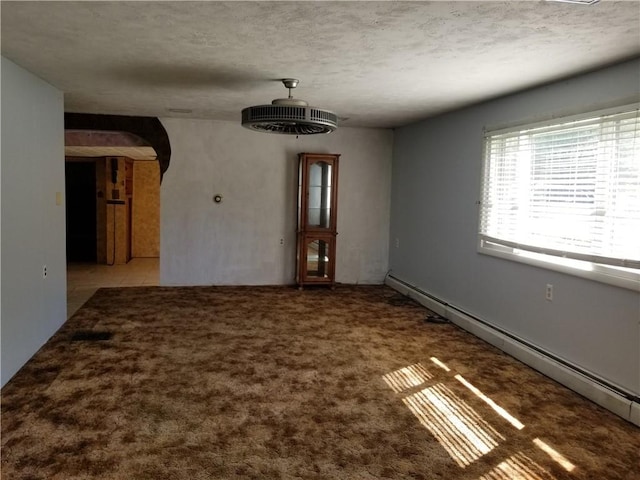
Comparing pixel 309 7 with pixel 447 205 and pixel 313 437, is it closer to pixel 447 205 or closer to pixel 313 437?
pixel 313 437

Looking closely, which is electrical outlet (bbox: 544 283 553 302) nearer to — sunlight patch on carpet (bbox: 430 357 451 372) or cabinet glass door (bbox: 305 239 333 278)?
sunlight patch on carpet (bbox: 430 357 451 372)

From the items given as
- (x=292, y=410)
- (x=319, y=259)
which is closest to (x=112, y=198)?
(x=319, y=259)

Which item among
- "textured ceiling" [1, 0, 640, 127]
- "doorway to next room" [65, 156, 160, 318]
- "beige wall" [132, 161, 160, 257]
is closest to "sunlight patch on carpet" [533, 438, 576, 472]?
"textured ceiling" [1, 0, 640, 127]

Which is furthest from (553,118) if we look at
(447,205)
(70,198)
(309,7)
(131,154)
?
(70,198)

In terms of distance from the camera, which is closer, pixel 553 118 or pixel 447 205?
pixel 553 118

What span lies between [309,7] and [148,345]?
2.81 metres

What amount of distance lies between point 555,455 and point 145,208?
7783mm

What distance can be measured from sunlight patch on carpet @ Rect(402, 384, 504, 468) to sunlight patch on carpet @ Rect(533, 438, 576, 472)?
184 mm

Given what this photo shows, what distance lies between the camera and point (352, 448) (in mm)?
2342

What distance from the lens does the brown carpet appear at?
2.19 metres

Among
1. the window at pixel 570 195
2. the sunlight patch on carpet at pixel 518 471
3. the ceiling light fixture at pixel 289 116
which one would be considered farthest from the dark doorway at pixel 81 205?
the sunlight patch on carpet at pixel 518 471

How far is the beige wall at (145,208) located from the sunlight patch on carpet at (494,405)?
6.81m

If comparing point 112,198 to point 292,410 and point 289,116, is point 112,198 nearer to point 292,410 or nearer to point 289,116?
point 289,116

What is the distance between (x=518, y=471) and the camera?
219 cm
